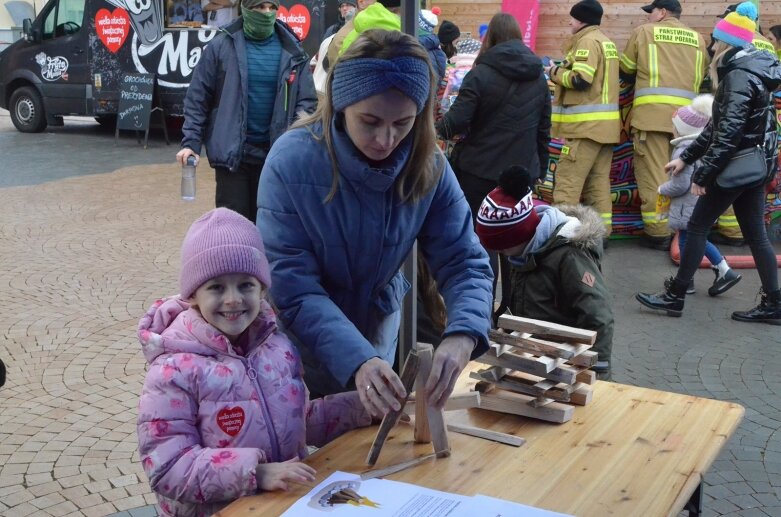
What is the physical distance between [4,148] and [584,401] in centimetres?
1269

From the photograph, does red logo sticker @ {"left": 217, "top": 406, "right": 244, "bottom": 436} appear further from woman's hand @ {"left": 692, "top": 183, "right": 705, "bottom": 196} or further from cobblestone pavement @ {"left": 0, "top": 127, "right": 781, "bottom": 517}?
woman's hand @ {"left": 692, "top": 183, "right": 705, "bottom": 196}

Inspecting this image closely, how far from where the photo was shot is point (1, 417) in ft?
13.8

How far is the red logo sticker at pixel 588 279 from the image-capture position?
3027 millimetres

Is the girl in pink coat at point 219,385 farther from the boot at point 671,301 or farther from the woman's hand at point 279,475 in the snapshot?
the boot at point 671,301

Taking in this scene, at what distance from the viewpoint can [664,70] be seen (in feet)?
25.7

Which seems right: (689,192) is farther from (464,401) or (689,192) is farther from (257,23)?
(464,401)

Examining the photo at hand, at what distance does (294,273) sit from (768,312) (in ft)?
15.9

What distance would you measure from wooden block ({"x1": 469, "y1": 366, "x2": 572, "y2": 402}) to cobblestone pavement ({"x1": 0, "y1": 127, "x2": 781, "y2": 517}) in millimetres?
1517

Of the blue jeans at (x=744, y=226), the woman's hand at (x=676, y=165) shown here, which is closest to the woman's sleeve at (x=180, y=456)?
the blue jeans at (x=744, y=226)

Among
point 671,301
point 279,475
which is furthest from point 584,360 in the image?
point 671,301

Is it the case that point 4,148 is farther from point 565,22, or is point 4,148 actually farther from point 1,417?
point 1,417

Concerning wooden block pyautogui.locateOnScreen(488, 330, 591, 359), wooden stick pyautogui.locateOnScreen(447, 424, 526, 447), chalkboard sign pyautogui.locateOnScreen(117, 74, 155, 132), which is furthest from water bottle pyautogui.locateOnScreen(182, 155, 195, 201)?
chalkboard sign pyautogui.locateOnScreen(117, 74, 155, 132)

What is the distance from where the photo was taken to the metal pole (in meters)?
2.54

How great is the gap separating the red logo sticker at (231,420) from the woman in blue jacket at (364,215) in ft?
0.69
